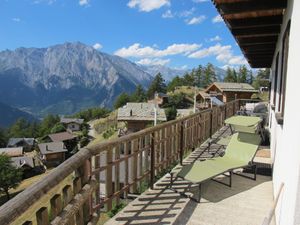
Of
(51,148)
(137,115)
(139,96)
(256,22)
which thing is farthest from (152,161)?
(139,96)

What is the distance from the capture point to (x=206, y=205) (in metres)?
4.09

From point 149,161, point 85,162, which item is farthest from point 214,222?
point 85,162

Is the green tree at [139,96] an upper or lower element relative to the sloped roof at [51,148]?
upper

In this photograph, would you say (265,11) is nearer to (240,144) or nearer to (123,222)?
(240,144)

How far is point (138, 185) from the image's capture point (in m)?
4.32

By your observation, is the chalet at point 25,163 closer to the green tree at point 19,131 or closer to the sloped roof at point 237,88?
the sloped roof at point 237,88

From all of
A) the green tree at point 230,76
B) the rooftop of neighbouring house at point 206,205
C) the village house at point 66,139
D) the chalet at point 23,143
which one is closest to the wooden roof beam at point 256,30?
the rooftop of neighbouring house at point 206,205

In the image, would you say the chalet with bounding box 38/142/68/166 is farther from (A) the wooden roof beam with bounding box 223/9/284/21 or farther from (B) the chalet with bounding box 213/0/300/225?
(A) the wooden roof beam with bounding box 223/9/284/21

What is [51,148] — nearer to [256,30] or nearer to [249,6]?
[256,30]

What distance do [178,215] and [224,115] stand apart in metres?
7.22

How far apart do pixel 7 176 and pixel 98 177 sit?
35.4 m

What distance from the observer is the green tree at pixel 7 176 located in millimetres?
34250

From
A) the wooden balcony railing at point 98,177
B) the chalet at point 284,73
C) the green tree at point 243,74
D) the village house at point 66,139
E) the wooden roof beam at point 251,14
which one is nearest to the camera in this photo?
the wooden balcony railing at point 98,177

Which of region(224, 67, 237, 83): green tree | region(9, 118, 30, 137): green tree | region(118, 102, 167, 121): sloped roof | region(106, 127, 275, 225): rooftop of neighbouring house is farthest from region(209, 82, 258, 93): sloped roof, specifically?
region(9, 118, 30, 137): green tree
